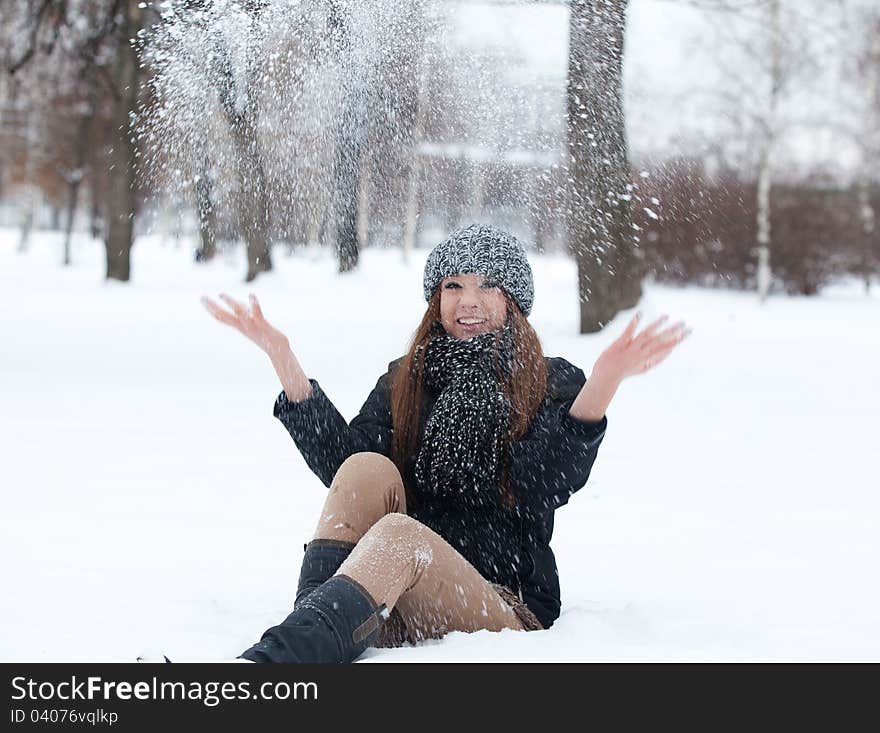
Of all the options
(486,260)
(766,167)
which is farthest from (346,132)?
(766,167)

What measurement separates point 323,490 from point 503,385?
8.66 ft

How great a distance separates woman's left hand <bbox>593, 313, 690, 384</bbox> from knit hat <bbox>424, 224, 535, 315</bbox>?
21.0 inches

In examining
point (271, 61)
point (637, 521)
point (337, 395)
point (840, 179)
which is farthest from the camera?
point (840, 179)

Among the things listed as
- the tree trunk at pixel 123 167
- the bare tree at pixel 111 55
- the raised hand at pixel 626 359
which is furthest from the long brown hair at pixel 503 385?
the tree trunk at pixel 123 167

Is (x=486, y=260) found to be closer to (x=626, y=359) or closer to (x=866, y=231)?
(x=626, y=359)

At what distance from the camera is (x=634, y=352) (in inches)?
97.0

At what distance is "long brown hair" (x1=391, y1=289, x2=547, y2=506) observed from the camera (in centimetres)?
277

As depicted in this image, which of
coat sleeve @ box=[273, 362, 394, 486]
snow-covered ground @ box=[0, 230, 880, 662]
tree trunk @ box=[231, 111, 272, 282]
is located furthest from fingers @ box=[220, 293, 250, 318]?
tree trunk @ box=[231, 111, 272, 282]

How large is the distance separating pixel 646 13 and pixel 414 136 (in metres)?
1.69

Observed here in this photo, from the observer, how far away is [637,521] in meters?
4.76
